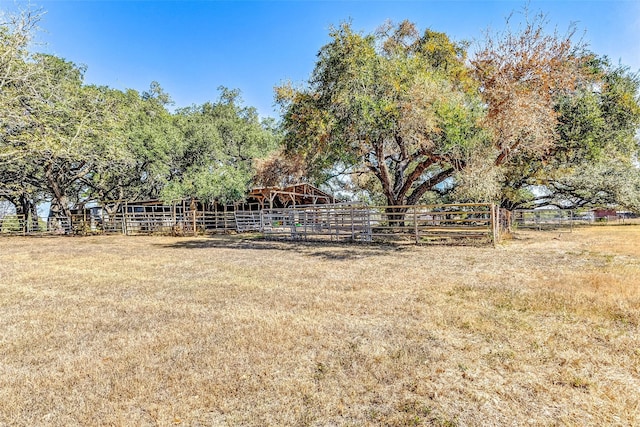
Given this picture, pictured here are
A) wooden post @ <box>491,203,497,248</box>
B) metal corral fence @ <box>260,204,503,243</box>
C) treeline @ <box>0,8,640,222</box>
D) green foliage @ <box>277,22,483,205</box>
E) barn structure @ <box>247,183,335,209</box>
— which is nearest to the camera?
treeline @ <box>0,8,640,222</box>

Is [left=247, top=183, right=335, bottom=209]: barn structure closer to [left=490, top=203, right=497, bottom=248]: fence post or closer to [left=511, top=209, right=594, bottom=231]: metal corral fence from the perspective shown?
[left=511, top=209, right=594, bottom=231]: metal corral fence

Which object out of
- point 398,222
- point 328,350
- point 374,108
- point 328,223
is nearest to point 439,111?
point 374,108

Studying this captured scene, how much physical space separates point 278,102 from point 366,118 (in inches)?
184

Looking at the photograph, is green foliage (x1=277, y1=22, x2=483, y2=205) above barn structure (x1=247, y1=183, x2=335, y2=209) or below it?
above

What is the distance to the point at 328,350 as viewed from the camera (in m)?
3.39

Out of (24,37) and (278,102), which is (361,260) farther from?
(24,37)

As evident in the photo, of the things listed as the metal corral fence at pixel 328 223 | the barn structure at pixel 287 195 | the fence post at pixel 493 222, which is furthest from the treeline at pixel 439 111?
the barn structure at pixel 287 195

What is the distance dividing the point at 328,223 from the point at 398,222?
3.22m

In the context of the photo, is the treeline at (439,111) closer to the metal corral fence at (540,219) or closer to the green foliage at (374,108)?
the green foliage at (374,108)

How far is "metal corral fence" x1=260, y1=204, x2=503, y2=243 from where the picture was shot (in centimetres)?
1189

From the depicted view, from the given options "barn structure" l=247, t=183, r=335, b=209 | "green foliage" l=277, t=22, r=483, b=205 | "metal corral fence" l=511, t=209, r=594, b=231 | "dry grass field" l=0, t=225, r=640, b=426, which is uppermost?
"green foliage" l=277, t=22, r=483, b=205

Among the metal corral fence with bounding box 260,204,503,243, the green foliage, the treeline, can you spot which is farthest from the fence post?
the green foliage

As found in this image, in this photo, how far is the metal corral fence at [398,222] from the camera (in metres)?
11.9

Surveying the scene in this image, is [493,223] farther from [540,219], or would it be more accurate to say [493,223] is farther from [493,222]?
[540,219]
